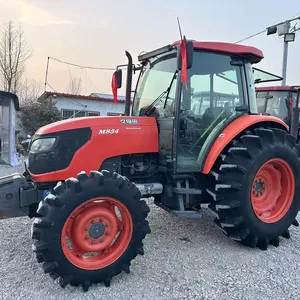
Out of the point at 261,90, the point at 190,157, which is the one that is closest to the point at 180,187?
the point at 190,157

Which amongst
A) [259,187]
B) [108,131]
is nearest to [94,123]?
[108,131]

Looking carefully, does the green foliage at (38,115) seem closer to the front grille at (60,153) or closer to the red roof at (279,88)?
the red roof at (279,88)

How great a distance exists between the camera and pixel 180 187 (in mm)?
3771

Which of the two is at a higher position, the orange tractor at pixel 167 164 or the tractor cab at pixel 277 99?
the tractor cab at pixel 277 99

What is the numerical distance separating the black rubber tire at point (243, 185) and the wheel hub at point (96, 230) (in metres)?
1.34

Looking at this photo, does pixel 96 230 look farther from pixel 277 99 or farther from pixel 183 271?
pixel 277 99

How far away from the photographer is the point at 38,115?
1667 centimetres

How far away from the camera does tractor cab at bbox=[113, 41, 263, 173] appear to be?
145 inches

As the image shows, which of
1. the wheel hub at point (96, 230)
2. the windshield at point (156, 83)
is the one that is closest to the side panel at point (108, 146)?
the windshield at point (156, 83)

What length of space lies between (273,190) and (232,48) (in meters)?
1.81

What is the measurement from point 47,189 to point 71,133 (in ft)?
2.08

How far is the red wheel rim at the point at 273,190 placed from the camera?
3.91 m

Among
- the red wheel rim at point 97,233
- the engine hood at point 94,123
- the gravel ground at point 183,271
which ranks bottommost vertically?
the gravel ground at point 183,271

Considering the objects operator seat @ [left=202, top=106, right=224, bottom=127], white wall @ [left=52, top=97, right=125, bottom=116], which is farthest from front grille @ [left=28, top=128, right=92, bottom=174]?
white wall @ [left=52, top=97, right=125, bottom=116]
